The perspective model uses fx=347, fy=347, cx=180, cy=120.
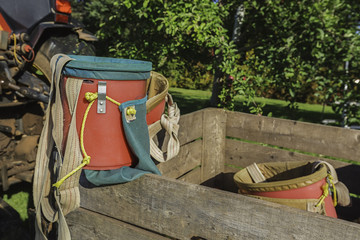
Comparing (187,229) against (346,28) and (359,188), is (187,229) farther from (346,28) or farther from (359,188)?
(346,28)

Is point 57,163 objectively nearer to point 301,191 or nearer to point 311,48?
point 301,191

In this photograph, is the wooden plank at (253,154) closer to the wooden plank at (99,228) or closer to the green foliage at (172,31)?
the green foliage at (172,31)

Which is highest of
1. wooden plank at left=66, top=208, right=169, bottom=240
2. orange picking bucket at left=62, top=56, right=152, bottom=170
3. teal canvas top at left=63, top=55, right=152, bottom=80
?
teal canvas top at left=63, top=55, right=152, bottom=80

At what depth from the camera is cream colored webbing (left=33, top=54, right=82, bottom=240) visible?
1.52 metres

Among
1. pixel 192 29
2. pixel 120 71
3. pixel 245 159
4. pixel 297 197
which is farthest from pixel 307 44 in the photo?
pixel 120 71

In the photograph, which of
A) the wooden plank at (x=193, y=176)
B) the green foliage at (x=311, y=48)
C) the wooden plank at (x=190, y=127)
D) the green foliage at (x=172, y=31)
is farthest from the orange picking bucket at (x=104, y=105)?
the green foliage at (x=311, y=48)

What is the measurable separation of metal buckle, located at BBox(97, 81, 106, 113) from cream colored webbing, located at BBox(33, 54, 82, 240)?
0.31 feet

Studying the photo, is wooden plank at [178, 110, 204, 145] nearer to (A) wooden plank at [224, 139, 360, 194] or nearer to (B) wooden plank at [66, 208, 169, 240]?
(A) wooden plank at [224, 139, 360, 194]

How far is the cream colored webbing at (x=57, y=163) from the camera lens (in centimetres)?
152

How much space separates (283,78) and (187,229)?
241cm

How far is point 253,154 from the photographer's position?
286 cm

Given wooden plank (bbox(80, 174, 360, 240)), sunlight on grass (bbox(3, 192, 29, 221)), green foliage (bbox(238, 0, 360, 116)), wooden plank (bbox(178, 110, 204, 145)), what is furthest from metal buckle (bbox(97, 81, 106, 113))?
green foliage (bbox(238, 0, 360, 116))

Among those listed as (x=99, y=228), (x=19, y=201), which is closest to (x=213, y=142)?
(x=99, y=228)

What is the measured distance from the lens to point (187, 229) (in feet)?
4.56
